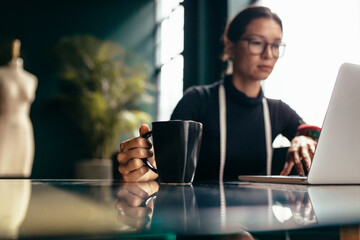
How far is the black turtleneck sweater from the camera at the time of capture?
4.88ft

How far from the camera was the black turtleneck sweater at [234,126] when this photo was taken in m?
1.49

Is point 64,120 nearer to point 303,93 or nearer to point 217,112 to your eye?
point 303,93

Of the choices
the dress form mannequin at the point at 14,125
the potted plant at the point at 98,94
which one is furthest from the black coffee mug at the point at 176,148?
the potted plant at the point at 98,94

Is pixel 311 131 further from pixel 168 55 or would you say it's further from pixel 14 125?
pixel 168 55

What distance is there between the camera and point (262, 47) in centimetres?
180

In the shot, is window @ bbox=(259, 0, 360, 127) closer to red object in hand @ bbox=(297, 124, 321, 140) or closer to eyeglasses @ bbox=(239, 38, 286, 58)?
eyeglasses @ bbox=(239, 38, 286, 58)

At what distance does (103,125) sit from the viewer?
5383mm

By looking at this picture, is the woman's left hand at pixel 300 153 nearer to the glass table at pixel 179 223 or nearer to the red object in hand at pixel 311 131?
the red object in hand at pixel 311 131

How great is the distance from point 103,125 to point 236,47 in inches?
152

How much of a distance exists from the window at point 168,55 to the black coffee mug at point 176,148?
14.7 feet

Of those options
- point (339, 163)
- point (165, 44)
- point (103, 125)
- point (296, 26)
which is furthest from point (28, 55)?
point (339, 163)

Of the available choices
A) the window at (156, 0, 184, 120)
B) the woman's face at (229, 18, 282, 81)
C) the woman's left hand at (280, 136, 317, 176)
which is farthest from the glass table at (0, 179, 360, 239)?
the window at (156, 0, 184, 120)

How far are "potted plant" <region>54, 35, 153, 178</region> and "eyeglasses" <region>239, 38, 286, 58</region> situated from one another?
145 inches

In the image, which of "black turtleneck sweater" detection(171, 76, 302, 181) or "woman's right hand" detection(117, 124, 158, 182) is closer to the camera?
"woman's right hand" detection(117, 124, 158, 182)
